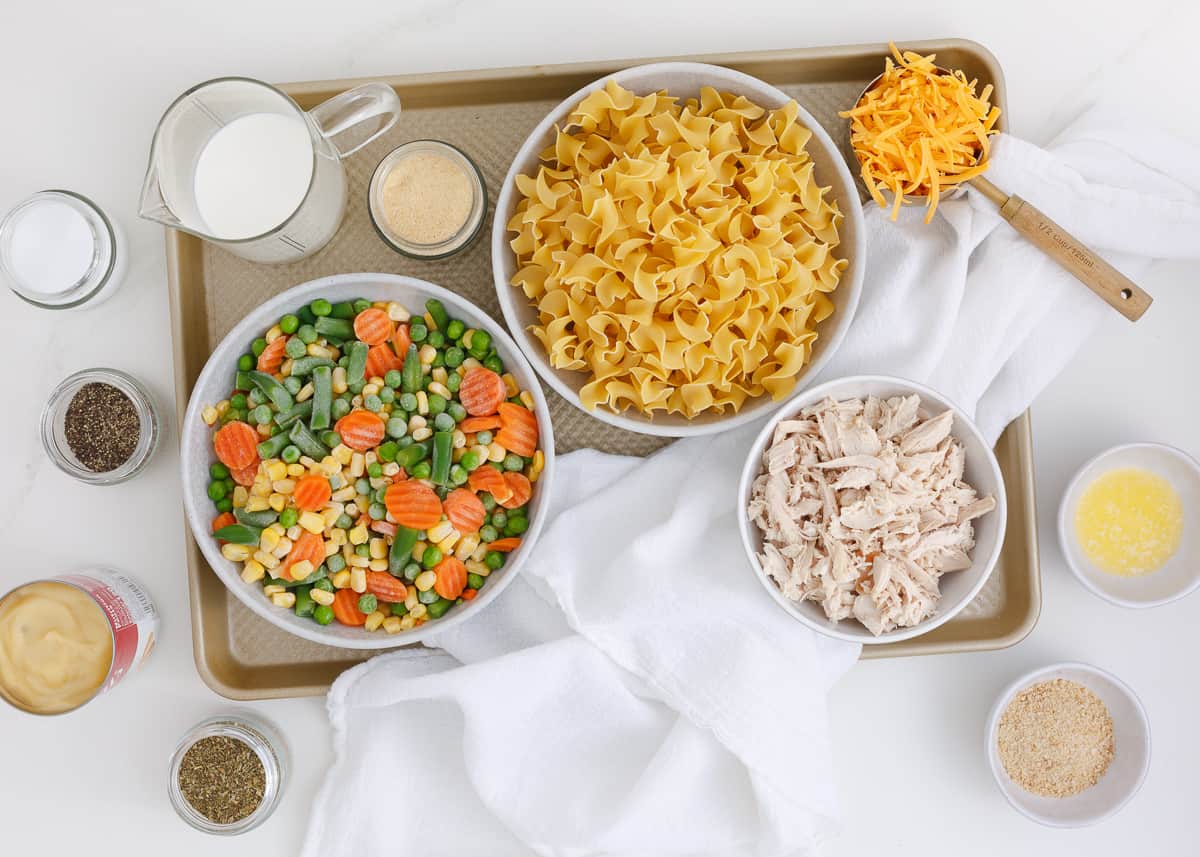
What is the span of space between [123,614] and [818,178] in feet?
4.84

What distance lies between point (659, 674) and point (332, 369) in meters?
0.80

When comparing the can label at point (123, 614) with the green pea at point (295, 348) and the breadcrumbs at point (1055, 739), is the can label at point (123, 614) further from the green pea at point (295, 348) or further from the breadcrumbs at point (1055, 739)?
the breadcrumbs at point (1055, 739)

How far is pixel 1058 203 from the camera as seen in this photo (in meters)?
1.69

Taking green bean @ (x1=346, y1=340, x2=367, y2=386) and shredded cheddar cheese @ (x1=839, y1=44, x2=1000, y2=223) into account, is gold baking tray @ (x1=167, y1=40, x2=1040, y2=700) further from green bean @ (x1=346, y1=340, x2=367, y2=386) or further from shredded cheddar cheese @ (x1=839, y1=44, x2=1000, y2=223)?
green bean @ (x1=346, y1=340, x2=367, y2=386)

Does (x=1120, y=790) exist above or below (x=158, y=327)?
below

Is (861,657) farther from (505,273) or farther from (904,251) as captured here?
(505,273)

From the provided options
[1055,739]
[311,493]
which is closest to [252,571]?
[311,493]

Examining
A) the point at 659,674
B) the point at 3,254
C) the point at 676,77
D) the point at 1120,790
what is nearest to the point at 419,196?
the point at 676,77

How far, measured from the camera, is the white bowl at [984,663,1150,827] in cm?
175

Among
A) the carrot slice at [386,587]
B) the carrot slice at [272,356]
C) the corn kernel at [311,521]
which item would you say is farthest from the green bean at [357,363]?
the carrot slice at [386,587]

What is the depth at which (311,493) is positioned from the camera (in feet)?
5.24

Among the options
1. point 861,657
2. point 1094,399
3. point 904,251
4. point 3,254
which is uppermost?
point 3,254

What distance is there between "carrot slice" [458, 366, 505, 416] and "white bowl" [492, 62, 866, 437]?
3.0 inches

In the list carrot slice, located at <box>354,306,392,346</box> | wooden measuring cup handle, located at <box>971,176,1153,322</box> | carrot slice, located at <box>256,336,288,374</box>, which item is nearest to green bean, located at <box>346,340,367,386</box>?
carrot slice, located at <box>354,306,392,346</box>
